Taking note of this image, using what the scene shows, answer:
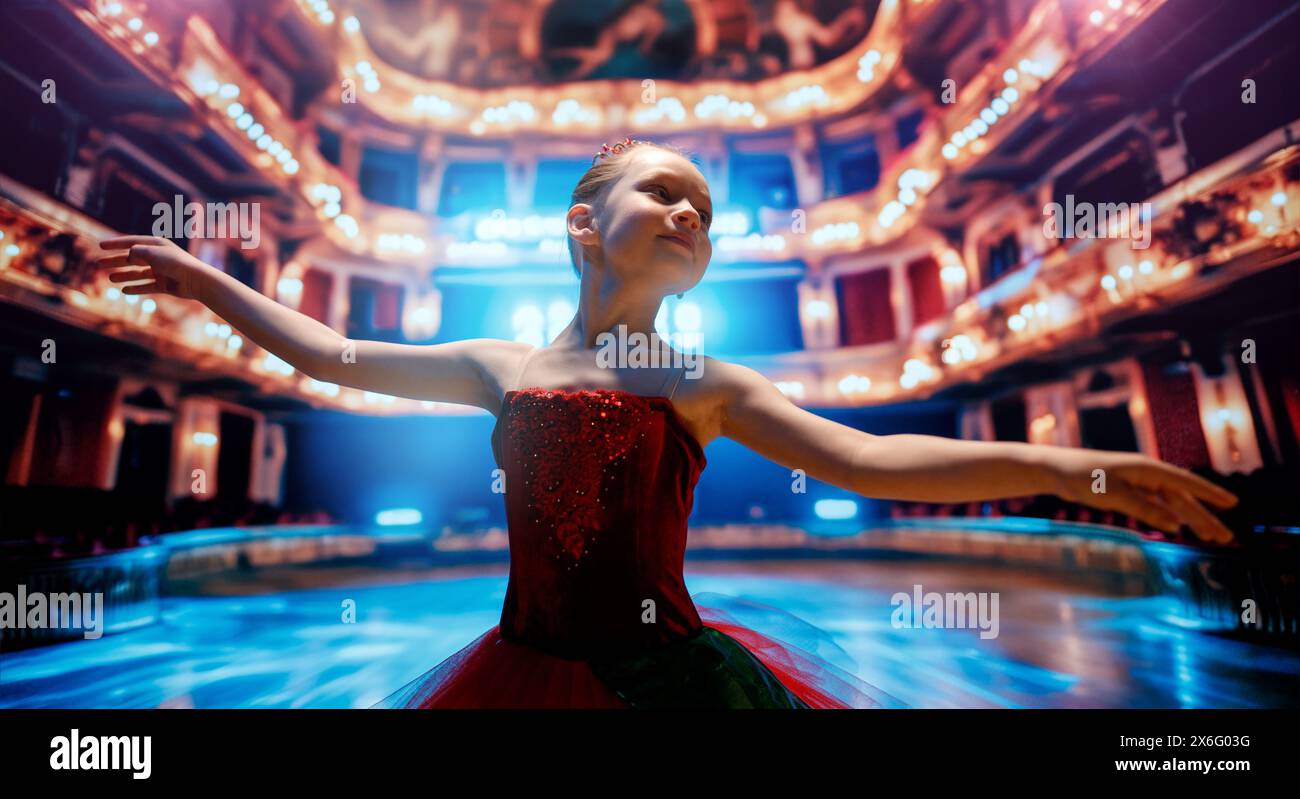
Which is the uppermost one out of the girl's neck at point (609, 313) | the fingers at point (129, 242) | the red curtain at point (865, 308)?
the red curtain at point (865, 308)

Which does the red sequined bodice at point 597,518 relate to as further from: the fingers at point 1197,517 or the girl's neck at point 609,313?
the fingers at point 1197,517

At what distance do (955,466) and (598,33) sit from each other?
24.9 ft

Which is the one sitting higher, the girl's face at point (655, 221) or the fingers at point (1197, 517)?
the girl's face at point (655, 221)

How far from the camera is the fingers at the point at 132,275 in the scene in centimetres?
113

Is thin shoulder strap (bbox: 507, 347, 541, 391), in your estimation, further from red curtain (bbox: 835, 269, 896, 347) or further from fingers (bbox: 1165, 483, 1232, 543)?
red curtain (bbox: 835, 269, 896, 347)

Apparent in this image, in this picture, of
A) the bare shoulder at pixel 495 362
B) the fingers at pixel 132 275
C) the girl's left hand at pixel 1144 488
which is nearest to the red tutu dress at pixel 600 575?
the bare shoulder at pixel 495 362

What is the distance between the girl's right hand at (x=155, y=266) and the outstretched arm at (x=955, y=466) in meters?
1.14

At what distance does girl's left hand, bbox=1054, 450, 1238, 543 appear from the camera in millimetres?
667

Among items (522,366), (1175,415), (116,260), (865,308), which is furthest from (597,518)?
(865,308)

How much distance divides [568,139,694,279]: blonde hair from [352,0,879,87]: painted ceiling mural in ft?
21.3

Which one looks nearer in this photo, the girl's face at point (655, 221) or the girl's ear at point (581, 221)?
the girl's face at point (655, 221)

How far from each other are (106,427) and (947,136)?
10436 mm

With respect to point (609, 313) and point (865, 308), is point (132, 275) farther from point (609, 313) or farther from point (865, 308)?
point (865, 308)
